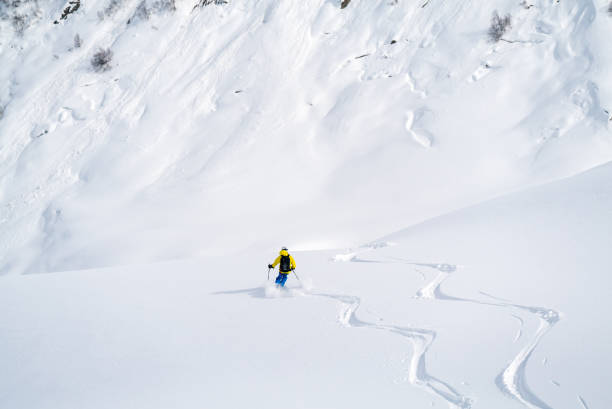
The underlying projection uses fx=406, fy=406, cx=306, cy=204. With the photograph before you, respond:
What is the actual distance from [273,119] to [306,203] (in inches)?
210

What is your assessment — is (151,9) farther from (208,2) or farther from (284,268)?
(284,268)

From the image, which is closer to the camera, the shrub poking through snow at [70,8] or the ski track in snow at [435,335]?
the ski track in snow at [435,335]

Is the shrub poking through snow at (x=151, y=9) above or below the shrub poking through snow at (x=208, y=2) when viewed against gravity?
below

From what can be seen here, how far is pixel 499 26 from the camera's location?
63.4 feet

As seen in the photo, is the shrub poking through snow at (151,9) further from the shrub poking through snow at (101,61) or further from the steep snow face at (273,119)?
the shrub poking through snow at (101,61)

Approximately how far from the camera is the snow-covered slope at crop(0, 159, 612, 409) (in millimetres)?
3938

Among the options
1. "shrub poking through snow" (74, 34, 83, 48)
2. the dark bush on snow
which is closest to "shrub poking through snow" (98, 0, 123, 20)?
"shrub poking through snow" (74, 34, 83, 48)

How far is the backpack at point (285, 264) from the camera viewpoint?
328 inches

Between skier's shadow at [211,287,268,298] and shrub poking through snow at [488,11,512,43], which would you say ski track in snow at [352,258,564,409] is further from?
shrub poking through snow at [488,11,512,43]

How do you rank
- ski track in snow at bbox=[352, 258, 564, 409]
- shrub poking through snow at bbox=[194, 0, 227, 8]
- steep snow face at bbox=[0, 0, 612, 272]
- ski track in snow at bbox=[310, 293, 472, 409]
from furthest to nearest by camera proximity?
shrub poking through snow at bbox=[194, 0, 227, 8] < steep snow face at bbox=[0, 0, 612, 272] < ski track in snow at bbox=[310, 293, 472, 409] < ski track in snow at bbox=[352, 258, 564, 409]

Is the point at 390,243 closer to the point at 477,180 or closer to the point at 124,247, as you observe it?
the point at 477,180

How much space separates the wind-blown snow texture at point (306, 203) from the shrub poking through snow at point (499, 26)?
1.92 ft

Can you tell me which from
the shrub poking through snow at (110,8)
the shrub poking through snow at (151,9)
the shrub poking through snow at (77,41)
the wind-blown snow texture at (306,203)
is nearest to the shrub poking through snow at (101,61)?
the wind-blown snow texture at (306,203)

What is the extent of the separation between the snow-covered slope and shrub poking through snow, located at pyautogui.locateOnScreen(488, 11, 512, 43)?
39.4 ft
